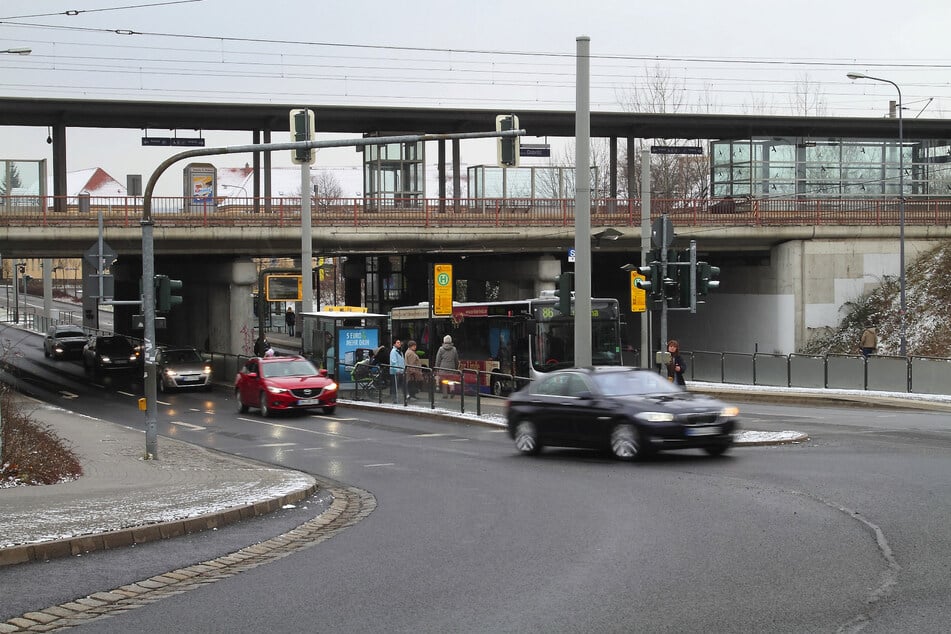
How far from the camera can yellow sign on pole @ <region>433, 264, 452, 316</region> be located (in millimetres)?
34375

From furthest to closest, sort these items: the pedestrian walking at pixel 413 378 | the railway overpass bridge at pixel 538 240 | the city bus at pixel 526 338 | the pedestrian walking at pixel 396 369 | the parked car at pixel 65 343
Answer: the parked car at pixel 65 343, the railway overpass bridge at pixel 538 240, the city bus at pixel 526 338, the pedestrian walking at pixel 396 369, the pedestrian walking at pixel 413 378

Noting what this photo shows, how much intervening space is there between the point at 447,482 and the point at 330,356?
71.8ft

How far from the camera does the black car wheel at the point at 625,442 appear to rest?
17.6 metres

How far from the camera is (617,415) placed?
58.4 feet

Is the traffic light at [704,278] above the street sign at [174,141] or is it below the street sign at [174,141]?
below

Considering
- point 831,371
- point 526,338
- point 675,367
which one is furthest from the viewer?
point 831,371

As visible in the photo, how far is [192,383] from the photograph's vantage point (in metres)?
43.5

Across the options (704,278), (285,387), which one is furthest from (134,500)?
(285,387)

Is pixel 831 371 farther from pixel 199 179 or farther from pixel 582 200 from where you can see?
pixel 199 179

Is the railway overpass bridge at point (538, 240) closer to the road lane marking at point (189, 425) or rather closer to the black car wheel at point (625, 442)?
the road lane marking at point (189, 425)

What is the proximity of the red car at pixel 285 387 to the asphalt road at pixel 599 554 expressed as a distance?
11.2 meters

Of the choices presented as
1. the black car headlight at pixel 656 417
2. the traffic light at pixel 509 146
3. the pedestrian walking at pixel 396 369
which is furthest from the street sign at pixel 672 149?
the black car headlight at pixel 656 417

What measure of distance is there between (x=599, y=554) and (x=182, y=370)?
35.4 meters

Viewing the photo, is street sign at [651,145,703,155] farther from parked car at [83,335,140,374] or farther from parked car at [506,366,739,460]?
parked car at [506,366,739,460]
